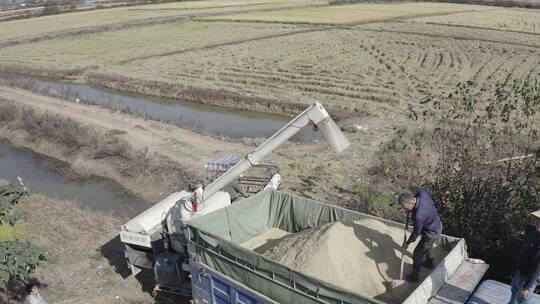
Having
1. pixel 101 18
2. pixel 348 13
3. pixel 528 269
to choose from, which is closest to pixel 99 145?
pixel 528 269

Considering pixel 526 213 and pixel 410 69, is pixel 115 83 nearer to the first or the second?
pixel 410 69

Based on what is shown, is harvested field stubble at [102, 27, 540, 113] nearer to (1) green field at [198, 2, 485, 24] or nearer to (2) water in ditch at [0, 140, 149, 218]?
(2) water in ditch at [0, 140, 149, 218]

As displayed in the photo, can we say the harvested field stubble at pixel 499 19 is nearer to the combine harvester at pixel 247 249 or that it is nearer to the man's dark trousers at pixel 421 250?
the combine harvester at pixel 247 249

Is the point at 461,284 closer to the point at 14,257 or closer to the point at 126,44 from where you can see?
the point at 14,257

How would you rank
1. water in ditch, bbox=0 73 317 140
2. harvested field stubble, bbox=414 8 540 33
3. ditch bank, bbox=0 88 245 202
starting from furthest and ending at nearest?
1. harvested field stubble, bbox=414 8 540 33
2. water in ditch, bbox=0 73 317 140
3. ditch bank, bbox=0 88 245 202

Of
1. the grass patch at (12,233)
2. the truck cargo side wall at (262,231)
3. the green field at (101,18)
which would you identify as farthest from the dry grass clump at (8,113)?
the green field at (101,18)

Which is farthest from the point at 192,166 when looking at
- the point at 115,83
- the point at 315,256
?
the point at 115,83

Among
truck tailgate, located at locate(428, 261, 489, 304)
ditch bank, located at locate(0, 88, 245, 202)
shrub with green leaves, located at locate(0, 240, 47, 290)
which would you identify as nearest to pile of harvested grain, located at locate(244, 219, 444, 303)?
truck tailgate, located at locate(428, 261, 489, 304)
